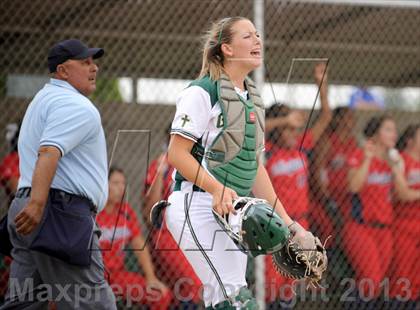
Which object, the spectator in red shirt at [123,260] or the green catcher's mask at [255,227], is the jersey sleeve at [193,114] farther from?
the spectator in red shirt at [123,260]

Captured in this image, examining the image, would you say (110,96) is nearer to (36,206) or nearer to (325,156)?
(325,156)

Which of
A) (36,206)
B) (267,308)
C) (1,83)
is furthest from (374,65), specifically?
(36,206)

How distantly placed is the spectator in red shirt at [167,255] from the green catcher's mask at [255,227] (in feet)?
7.23

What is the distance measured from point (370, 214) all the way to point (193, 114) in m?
3.19

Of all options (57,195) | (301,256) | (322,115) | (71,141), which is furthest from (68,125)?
(322,115)

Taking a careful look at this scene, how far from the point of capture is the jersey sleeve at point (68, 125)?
4504mm

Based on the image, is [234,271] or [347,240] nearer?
[234,271]

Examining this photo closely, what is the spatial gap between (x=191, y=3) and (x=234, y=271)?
3.18 metres

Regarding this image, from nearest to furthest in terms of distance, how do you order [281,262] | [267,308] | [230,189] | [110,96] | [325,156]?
[230,189] → [281,262] → [267,308] → [325,156] → [110,96]

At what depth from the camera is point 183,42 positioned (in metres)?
7.64

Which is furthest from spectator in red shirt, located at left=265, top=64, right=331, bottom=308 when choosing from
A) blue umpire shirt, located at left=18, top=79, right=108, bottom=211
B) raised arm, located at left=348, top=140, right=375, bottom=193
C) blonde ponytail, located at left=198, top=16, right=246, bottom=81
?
blue umpire shirt, located at left=18, top=79, right=108, bottom=211

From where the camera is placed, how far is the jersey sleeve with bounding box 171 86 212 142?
4.32 meters


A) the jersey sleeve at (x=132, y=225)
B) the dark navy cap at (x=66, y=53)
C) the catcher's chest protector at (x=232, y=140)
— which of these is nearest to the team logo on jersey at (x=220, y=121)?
the catcher's chest protector at (x=232, y=140)

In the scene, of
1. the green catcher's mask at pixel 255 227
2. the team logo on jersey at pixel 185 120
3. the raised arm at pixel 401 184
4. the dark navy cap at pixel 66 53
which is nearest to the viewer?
the green catcher's mask at pixel 255 227
